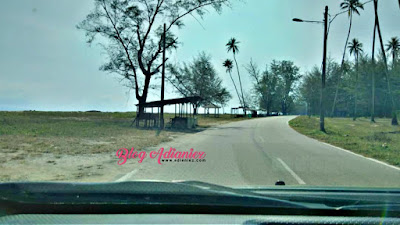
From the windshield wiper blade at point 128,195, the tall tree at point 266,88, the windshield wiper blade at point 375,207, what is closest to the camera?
the windshield wiper blade at point 375,207

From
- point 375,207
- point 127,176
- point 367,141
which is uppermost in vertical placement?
point 375,207

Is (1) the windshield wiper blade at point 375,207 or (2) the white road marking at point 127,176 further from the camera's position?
(2) the white road marking at point 127,176

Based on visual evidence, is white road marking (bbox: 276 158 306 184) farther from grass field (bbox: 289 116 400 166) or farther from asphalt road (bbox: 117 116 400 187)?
grass field (bbox: 289 116 400 166)

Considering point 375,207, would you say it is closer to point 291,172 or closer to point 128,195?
point 128,195

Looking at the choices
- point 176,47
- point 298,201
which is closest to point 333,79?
point 176,47

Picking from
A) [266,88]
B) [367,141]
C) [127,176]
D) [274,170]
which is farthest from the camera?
[266,88]

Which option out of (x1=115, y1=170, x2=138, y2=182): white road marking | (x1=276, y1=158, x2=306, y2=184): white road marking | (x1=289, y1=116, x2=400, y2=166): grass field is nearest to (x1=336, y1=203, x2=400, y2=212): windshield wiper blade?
(x1=276, y1=158, x2=306, y2=184): white road marking

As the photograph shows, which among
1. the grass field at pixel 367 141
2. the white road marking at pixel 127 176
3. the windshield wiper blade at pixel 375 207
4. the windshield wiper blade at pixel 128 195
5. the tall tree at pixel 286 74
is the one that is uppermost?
the tall tree at pixel 286 74

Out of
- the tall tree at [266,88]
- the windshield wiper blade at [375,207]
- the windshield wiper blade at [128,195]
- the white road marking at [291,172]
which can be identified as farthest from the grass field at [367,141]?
the tall tree at [266,88]

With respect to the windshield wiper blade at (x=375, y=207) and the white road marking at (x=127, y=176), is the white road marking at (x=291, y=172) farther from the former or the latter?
the windshield wiper blade at (x=375, y=207)

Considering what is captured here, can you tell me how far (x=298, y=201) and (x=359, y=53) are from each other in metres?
65.5

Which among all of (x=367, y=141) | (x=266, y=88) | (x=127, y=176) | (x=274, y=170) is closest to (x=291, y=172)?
(x=274, y=170)

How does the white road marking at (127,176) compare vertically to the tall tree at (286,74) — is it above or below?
below

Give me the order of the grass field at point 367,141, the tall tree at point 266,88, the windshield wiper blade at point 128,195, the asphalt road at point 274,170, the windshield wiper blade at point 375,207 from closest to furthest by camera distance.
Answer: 1. the windshield wiper blade at point 375,207
2. the windshield wiper blade at point 128,195
3. the asphalt road at point 274,170
4. the grass field at point 367,141
5. the tall tree at point 266,88
